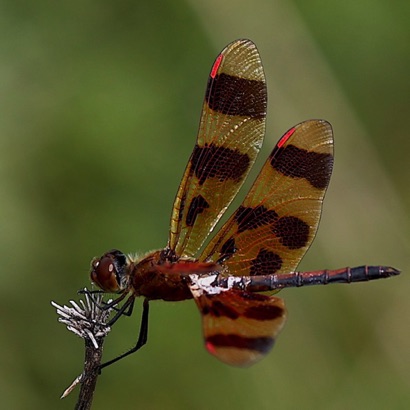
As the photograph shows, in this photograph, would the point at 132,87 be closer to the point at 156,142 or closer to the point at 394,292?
the point at 156,142

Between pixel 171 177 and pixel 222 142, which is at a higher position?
pixel 222 142

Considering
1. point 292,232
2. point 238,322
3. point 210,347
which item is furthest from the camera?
point 292,232

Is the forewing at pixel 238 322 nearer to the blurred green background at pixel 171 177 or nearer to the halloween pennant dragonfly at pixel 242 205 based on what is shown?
the halloween pennant dragonfly at pixel 242 205

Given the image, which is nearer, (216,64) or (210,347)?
(210,347)

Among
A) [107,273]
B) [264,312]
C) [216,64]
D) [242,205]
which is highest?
[216,64]

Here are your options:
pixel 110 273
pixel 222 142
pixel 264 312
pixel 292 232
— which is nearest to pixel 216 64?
pixel 222 142

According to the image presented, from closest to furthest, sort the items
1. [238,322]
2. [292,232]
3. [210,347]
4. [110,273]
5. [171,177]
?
[210,347]
[238,322]
[110,273]
[292,232]
[171,177]

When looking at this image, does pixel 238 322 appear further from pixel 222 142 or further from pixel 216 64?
pixel 216 64
